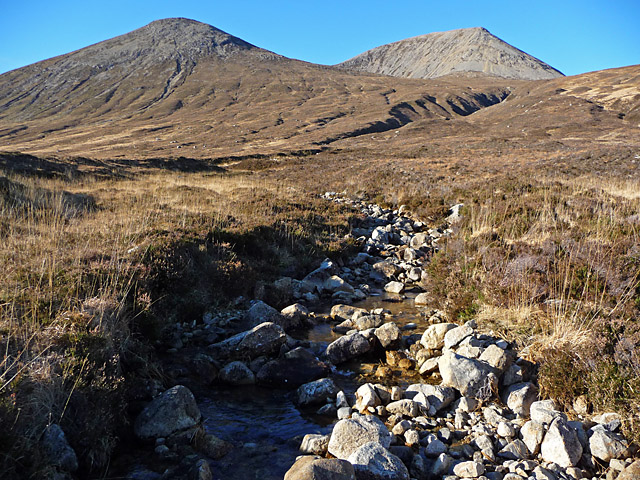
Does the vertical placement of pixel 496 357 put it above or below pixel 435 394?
above

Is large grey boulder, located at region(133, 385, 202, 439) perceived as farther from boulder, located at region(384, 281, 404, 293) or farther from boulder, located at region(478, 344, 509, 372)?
boulder, located at region(384, 281, 404, 293)

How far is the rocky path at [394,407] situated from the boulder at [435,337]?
0.07 ft

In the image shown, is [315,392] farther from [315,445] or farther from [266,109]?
[266,109]

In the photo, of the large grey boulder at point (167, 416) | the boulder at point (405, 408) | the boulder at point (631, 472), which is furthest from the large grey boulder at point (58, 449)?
the boulder at point (631, 472)

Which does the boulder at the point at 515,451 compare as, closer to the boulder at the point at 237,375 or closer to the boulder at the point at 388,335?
the boulder at the point at 388,335

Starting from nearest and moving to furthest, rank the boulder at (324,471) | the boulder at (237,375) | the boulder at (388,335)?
the boulder at (324,471) < the boulder at (237,375) < the boulder at (388,335)

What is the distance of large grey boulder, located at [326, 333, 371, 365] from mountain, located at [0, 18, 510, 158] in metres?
58.8

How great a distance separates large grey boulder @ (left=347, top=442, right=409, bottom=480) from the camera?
4180 mm

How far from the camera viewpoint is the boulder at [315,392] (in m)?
6.02

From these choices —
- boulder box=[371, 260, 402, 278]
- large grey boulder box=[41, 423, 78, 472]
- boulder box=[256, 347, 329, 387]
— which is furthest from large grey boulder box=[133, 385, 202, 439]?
boulder box=[371, 260, 402, 278]

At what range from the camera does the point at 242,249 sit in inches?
465

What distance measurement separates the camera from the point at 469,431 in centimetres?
514

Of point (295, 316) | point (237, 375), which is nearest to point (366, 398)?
point (237, 375)

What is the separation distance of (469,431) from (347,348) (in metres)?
2.71
